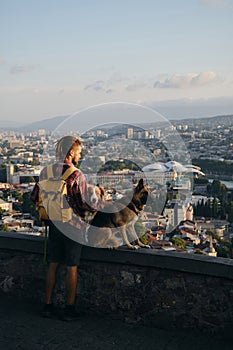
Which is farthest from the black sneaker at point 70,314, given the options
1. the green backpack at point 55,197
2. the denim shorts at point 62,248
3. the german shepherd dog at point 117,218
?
the green backpack at point 55,197

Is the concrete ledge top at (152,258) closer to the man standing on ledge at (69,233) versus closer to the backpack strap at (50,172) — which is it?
the man standing on ledge at (69,233)

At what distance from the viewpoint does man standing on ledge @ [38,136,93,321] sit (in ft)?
9.17

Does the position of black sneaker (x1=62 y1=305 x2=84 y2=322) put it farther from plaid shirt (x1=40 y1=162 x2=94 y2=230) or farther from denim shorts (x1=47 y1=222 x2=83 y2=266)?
plaid shirt (x1=40 y1=162 x2=94 y2=230)

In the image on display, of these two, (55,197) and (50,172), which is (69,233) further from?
(50,172)

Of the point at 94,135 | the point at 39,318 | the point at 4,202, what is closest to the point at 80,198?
the point at 94,135

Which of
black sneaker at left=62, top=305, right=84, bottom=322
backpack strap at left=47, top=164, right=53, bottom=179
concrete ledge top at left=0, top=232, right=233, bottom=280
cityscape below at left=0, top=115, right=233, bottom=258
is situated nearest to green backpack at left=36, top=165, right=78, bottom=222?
backpack strap at left=47, top=164, right=53, bottom=179

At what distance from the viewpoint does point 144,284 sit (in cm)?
287

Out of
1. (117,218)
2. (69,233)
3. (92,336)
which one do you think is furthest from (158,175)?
(92,336)

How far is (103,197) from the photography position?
289 cm

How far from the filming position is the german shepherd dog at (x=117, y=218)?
9.47 feet

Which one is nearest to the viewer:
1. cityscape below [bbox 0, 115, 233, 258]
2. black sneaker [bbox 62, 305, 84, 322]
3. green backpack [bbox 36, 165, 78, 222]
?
green backpack [bbox 36, 165, 78, 222]

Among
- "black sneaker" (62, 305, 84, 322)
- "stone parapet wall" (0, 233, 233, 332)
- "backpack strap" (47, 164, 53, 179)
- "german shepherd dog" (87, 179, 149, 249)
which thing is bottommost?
"black sneaker" (62, 305, 84, 322)

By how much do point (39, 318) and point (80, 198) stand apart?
0.72m

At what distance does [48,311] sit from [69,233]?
475mm
